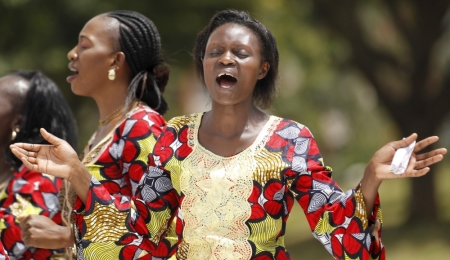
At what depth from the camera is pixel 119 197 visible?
13.9 feet

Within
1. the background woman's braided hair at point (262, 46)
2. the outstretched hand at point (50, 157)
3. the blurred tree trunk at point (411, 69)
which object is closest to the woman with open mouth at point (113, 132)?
the outstretched hand at point (50, 157)

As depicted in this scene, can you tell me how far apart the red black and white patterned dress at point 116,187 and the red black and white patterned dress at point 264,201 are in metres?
0.32

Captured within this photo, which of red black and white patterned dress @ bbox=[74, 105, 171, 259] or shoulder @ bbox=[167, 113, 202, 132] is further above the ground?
shoulder @ bbox=[167, 113, 202, 132]

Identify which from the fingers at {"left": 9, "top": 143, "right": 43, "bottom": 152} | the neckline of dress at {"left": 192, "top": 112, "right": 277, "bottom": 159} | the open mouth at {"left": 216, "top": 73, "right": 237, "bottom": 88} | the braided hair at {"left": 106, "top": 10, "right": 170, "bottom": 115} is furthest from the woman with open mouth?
the open mouth at {"left": 216, "top": 73, "right": 237, "bottom": 88}

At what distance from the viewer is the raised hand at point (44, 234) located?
4539 mm

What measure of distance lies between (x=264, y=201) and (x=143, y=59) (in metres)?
1.45

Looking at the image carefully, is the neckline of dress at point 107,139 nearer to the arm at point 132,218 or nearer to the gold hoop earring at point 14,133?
the arm at point 132,218

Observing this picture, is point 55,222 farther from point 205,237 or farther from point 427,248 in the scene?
point 427,248

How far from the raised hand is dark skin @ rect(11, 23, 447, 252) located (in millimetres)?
750

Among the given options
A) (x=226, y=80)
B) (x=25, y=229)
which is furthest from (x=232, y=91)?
(x=25, y=229)

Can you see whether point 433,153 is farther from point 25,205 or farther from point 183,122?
point 25,205

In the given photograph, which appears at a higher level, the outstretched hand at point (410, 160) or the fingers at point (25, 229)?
the outstretched hand at point (410, 160)

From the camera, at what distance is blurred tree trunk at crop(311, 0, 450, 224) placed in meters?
11.8

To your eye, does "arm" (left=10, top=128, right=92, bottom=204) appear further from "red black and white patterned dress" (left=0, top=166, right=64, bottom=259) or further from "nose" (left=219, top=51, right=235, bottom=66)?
"red black and white patterned dress" (left=0, top=166, right=64, bottom=259)
